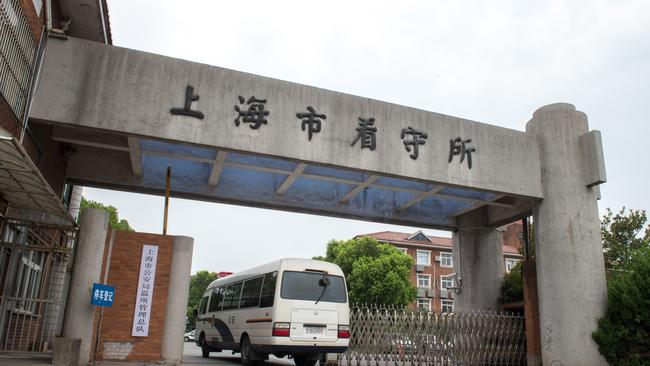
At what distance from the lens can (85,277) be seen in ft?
33.2

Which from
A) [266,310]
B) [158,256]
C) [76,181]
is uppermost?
[76,181]

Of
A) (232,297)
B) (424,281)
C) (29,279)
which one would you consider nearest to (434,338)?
(232,297)

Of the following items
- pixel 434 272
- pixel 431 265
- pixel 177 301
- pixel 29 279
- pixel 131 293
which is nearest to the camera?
pixel 131 293

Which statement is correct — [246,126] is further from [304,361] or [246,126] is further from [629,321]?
[629,321]

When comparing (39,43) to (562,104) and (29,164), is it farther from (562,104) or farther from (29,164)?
(562,104)

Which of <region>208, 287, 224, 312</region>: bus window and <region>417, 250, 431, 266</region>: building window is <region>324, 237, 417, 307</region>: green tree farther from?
<region>208, 287, 224, 312</region>: bus window

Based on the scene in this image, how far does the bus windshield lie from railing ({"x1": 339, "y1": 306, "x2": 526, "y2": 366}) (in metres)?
1.35

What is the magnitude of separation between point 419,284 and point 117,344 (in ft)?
142

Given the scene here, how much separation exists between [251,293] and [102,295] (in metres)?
4.03

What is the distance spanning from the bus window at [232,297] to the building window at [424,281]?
126 ft

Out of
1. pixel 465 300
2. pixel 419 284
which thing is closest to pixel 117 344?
pixel 465 300

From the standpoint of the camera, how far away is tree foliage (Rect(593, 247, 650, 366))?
445 inches

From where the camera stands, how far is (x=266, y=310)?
1192 cm

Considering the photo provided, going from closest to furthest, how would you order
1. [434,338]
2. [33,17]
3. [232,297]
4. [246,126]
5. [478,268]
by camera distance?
[33,17] → [246,126] → [434,338] → [232,297] → [478,268]
